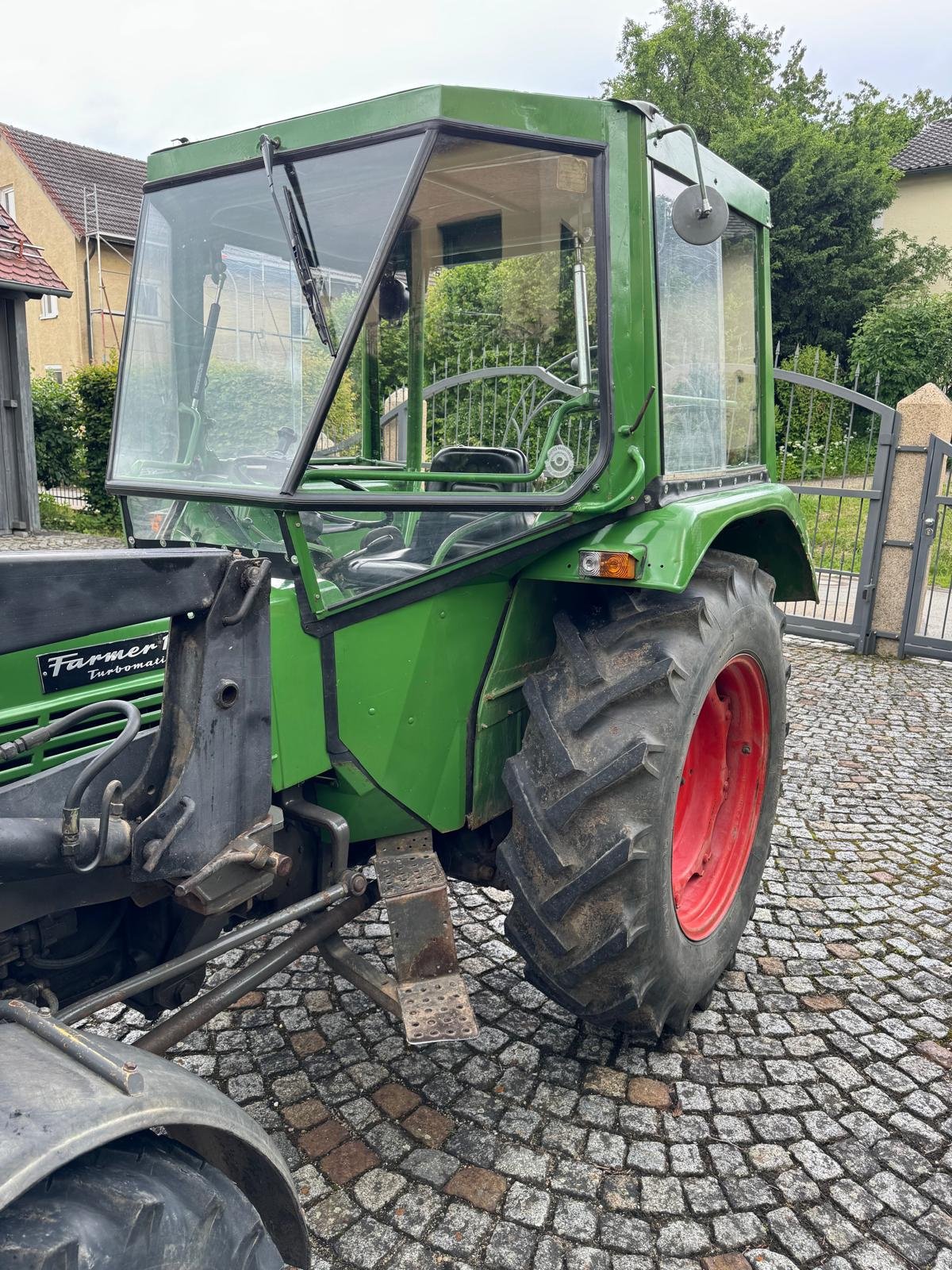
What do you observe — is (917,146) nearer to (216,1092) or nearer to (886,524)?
(886,524)

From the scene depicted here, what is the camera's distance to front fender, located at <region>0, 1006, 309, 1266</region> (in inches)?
46.5

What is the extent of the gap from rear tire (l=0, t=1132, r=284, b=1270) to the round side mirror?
212 centimetres

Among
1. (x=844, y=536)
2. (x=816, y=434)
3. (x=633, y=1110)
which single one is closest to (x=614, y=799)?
(x=633, y=1110)

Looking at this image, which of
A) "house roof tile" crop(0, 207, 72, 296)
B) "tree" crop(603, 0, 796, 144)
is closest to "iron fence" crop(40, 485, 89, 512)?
"house roof tile" crop(0, 207, 72, 296)

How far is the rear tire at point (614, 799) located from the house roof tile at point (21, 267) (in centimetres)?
1237

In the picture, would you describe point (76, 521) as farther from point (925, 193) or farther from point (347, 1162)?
point (925, 193)

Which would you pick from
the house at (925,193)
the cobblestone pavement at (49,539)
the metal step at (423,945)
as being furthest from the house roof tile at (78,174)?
the metal step at (423,945)

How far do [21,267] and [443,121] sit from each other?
41.8 ft

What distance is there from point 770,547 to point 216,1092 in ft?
8.93

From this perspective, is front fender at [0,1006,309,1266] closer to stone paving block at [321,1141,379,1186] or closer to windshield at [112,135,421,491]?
stone paving block at [321,1141,379,1186]

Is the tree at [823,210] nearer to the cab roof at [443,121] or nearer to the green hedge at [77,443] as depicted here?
the green hedge at [77,443]

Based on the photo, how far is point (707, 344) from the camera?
2.88 metres

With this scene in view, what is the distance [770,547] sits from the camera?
355cm

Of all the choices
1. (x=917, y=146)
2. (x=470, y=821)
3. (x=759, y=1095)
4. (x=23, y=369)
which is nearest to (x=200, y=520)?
(x=470, y=821)
